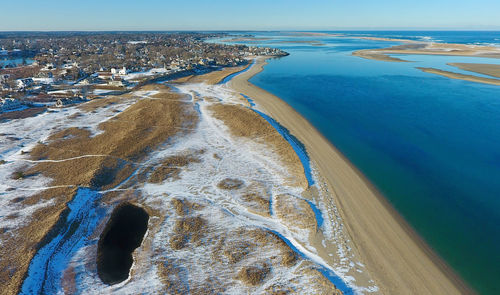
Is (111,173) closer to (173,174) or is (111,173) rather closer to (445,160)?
(173,174)

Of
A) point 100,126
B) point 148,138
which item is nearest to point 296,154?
point 148,138

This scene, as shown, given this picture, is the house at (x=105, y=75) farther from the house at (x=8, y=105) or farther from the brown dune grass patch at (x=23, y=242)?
the brown dune grass patch at (x=23, y=242)

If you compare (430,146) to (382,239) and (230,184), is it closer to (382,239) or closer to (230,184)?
(382,239)

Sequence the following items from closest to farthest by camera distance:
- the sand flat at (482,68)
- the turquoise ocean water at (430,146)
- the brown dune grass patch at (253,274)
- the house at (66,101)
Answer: the brown dune grass patch at (253,274)
the turquoise ocean water at (430,146)
the house at (66,101)
the sand flat at (482,68)

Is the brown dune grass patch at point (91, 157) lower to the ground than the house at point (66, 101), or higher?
lower

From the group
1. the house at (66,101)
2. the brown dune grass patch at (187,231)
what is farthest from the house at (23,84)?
the brown dune grass patch at (187,231)

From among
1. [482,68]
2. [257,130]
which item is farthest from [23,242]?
[482,68]

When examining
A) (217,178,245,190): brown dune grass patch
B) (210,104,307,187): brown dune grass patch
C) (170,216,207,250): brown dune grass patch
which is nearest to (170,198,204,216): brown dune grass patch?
(170,216,207,250): brown dune grass patch
